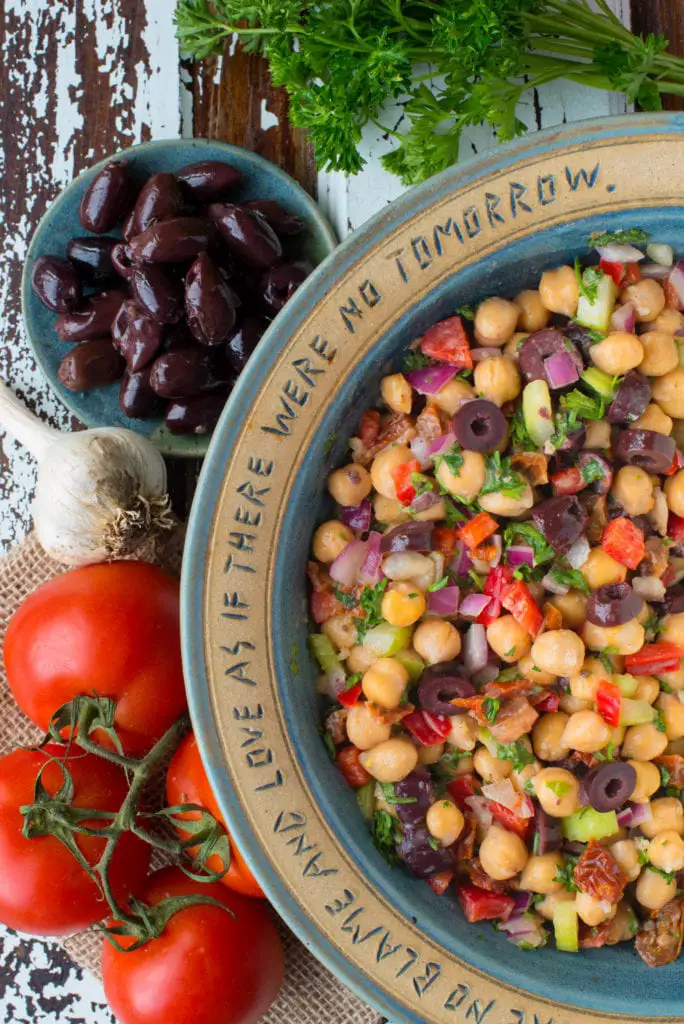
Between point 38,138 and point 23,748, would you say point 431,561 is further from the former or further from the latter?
point 38,138

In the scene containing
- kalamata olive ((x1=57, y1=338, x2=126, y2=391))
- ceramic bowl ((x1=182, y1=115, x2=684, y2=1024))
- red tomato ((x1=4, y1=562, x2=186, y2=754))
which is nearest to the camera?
ceramic bowl ((x1=182, y1=115, x2=684, y2=1024))

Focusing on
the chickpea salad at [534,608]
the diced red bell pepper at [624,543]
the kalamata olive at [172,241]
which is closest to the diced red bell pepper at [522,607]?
the chickpea salad at [534,608]

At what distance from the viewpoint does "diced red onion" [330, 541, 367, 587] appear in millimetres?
2363

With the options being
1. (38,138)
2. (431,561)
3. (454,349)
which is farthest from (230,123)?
(431,561)

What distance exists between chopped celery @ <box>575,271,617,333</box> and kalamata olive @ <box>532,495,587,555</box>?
414 mm

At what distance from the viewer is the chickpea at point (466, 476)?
7.32ft

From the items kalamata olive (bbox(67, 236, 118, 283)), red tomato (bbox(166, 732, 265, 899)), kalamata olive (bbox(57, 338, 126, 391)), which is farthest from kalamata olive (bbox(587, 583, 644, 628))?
kalamata olive (bbox(67, 236, 118, 283))

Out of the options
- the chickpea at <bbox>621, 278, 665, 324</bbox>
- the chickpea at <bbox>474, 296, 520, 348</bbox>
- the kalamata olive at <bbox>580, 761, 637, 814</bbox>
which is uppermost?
the chickpea at <bbox>621, 278, 665, 324</bbox>

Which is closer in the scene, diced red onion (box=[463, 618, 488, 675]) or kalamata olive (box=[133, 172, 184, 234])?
diced red onion (box=[463, 618, 488, 675])

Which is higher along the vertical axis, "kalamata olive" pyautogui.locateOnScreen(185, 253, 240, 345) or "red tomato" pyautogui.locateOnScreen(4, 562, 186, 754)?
"kalamata olive" pyautogui.locateOnScreen(185, 253, 240, 345)

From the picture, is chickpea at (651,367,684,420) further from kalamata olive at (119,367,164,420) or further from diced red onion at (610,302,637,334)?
kalamata olive at (119,367,164,420)

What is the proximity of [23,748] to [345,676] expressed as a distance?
850 millimetres

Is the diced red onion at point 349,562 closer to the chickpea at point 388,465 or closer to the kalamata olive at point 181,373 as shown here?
the chickpea at point 388,465

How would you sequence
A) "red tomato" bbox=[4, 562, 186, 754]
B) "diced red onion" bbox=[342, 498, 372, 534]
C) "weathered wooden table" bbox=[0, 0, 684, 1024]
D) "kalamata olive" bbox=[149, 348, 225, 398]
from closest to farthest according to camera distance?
"diced red onion" bbox=[342, 498, 372, 534] → "red tomato" bbox=[4, 562, 186, 754] → "kalamata olive" bbox=[149, 348, 225, 398] → "weathered wooden table" bbox=[0, 0, 684, 1024]
